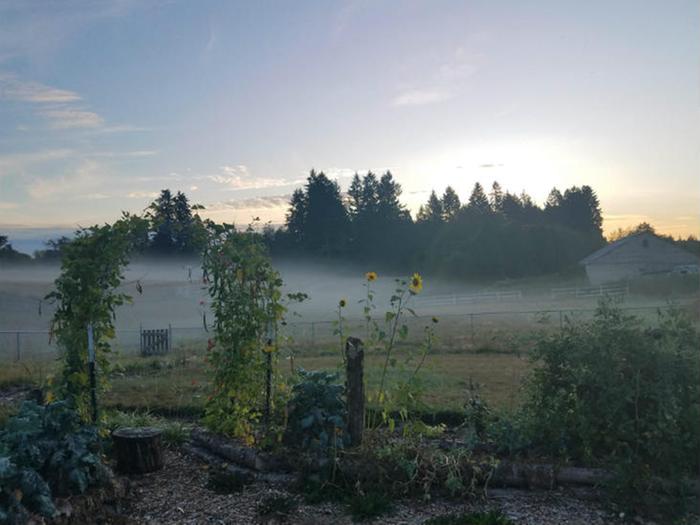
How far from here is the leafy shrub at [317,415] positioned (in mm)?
4887

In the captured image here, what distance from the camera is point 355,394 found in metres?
5.02

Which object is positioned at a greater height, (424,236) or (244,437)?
(424,236)

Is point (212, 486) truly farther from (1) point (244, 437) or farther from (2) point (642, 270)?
(2) point (642, 270)

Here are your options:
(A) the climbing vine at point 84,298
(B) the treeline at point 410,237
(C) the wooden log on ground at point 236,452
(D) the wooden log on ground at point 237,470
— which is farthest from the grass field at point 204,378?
(B) the treeline at point 410,237

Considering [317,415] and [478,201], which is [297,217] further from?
[317,415]

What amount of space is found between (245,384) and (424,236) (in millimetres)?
54176

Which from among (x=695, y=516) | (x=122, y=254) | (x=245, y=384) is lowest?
(x=695, y=516)

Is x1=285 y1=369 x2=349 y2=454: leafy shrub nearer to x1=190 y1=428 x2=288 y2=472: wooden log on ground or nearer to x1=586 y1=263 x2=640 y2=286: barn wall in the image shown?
x1=190 y1=428 x2=288 y2=472: wooden log on ground

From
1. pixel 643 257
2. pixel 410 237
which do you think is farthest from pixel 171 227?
pixel 410 237

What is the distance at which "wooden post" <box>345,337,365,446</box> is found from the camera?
5.02m

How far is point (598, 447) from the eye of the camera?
474 cm

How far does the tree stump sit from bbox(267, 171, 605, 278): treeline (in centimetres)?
4528

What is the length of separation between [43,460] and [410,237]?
54.7 meters

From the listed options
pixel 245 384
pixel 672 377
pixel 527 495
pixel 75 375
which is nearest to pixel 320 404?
pixel 245 384
